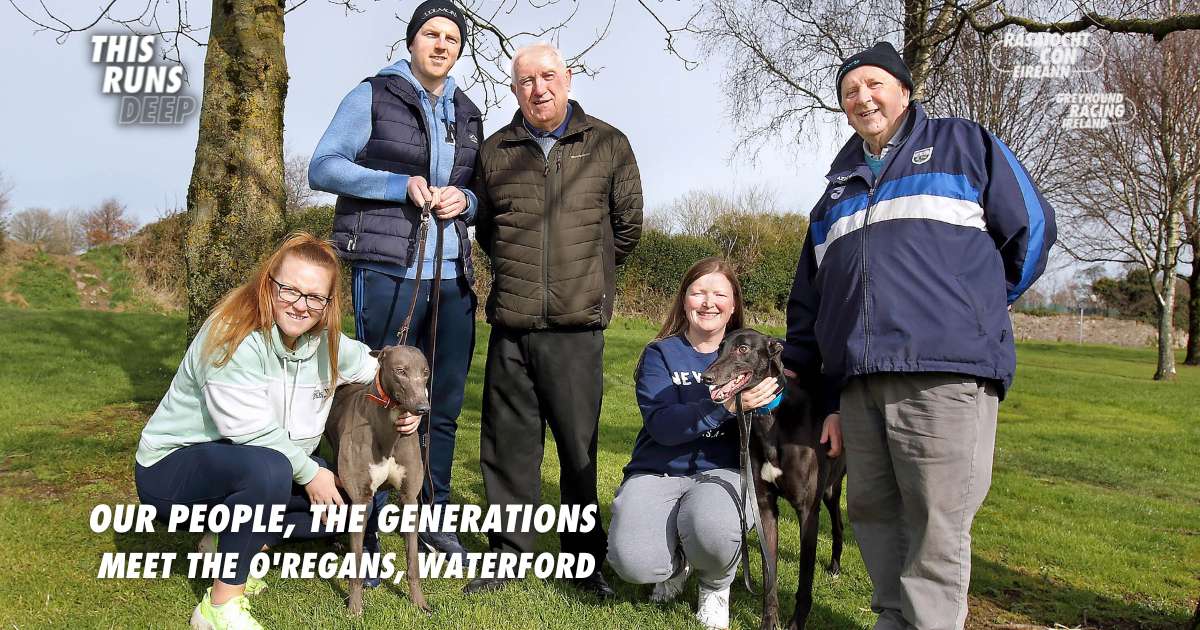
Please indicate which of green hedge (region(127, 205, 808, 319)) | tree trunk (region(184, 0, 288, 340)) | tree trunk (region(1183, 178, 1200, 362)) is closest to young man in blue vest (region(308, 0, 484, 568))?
tree trunk (region(184, 0, 288, 340))

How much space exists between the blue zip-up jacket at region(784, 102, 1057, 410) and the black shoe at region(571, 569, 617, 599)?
1.66 m

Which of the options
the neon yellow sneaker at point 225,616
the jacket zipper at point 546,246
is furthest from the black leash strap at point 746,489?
the neon yellow sneaker at point 225,616

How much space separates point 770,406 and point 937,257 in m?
1.03

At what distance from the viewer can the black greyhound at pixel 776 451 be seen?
347cm

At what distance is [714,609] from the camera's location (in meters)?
3.55

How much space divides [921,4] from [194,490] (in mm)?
7965

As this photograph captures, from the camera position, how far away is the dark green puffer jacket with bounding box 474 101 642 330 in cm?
376

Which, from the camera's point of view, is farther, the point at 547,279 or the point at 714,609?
the point at 547,279

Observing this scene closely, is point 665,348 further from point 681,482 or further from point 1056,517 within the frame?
point 1056,517

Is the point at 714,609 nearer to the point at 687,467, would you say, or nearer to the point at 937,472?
the point at 687,467

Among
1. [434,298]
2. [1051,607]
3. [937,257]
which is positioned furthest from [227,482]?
[1051,607]

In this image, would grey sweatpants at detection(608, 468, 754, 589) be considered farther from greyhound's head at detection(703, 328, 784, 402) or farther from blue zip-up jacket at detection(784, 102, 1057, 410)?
blue zip-up jacket at detection(784, 102, 1057, 410)

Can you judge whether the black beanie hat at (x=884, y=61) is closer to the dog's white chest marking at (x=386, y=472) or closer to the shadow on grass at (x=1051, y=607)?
the dog's white chest marking at (x=386, y=472)

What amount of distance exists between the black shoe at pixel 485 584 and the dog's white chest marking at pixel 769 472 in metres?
1.36
